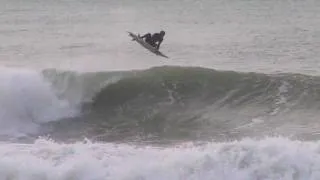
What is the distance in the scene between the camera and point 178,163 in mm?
8742

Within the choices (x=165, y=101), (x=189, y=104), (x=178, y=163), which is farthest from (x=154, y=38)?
(x=178, y=163)

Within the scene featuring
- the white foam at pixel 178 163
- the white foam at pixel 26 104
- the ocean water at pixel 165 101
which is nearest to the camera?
the white foam at pixel 178 163

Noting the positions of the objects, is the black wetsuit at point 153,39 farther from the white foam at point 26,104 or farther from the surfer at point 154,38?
the white foam at point 26,104

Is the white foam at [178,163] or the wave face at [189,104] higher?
the wave face at [189,104]

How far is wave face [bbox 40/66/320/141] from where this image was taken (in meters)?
12.0

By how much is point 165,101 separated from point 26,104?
2.99 m

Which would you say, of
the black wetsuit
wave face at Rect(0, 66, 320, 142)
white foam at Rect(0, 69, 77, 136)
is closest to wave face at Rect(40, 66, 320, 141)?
wave face at Rect(0, 66, 320, 142)

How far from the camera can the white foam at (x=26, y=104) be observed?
13.1 metres

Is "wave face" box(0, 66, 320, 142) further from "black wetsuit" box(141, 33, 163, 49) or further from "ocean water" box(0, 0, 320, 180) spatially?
"black wetsuit" box(141, 33, 163, 49)

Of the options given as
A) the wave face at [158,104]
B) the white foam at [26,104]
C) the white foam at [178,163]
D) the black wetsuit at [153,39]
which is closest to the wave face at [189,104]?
the wave face at [158,104]

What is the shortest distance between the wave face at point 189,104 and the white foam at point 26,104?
0.39 meters

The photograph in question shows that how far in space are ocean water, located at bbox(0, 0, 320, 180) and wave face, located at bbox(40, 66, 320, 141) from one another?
0.02 m

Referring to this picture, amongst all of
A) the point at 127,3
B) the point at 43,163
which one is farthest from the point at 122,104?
the point at 127,3

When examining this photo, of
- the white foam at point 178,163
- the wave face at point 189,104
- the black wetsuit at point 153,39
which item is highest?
the black wetsuit at point 153,39
